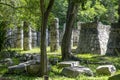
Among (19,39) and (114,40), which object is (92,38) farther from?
(19,39)

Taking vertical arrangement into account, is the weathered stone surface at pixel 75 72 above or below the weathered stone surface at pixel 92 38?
below

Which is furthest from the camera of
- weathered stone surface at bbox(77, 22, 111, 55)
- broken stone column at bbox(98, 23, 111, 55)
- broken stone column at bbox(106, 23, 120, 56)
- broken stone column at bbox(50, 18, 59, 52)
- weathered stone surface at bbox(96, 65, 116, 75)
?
broken stone column at bbox(50, 18, 59, 52)

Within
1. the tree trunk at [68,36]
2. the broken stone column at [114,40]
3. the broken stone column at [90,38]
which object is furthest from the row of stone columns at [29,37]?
the tree trunk at [68,36]

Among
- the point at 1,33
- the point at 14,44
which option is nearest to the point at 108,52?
the point at 1,33

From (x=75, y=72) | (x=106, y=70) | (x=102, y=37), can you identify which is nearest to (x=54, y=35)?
(x=102, y=37)

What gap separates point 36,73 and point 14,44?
50.1 ft

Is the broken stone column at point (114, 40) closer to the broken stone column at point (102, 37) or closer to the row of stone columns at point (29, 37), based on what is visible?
the broken stone column at point (102, 37)

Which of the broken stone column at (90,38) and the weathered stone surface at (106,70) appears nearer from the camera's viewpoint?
the weathered stone surface at (106,70)

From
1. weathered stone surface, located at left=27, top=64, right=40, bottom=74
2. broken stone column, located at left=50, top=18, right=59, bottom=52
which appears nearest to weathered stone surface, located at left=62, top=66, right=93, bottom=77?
weathered stone surface, located at left=27, top=64, right=40, bottom=74

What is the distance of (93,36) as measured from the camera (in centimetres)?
1975

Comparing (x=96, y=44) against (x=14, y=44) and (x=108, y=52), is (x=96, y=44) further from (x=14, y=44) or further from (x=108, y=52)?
(x=14, y=44)

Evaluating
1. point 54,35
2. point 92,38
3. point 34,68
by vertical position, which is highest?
point 54,35

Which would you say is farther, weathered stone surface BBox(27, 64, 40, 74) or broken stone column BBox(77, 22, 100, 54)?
broken stone column BBox(77, 22, 100, 54)

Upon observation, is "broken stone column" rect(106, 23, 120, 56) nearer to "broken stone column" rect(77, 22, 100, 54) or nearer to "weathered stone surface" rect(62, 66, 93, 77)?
"broken stone column" rect(77, 22, 100, 54)
